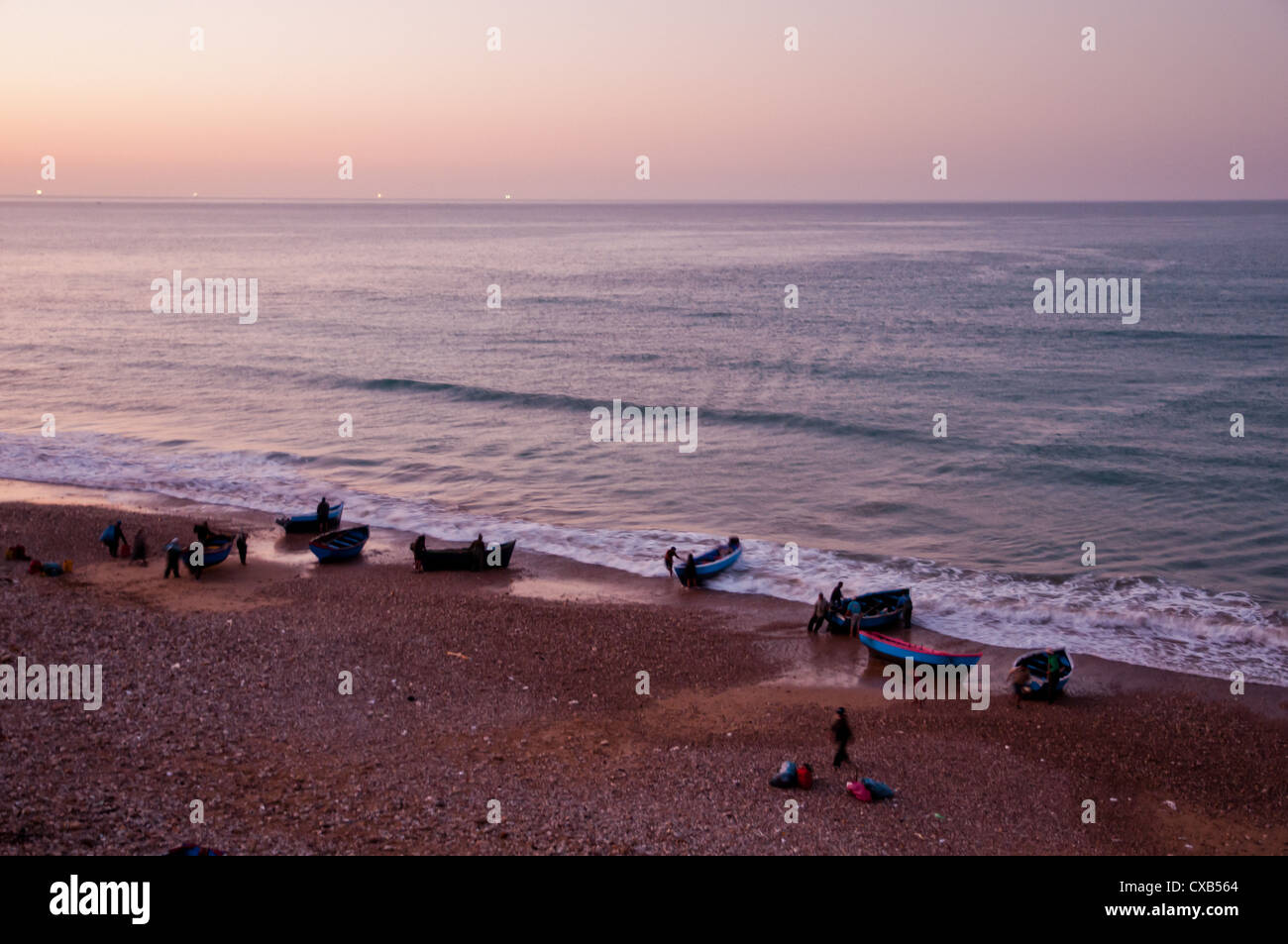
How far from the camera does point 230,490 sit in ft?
106

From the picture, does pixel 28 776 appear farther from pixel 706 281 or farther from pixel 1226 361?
pixel 706 281

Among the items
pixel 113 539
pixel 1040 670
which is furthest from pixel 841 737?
pixel 113 539

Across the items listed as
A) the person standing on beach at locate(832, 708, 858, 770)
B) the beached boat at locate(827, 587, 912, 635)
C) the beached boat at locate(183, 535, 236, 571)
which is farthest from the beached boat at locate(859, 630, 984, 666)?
the beached boat at locate(183, 535, 236, 571)

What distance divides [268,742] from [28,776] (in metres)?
3.31

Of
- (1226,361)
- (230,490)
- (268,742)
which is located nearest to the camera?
(268,742)

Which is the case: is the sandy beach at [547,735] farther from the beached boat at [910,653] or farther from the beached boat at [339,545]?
the beached boat at [339,545]

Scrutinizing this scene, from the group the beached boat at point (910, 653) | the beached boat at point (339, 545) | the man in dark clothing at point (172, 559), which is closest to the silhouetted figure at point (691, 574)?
the beached boat at point (910, 653)

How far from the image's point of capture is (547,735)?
1661cm

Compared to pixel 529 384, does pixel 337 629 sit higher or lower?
lower

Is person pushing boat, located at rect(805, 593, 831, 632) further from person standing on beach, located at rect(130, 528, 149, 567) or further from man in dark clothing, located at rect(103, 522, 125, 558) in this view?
man in dark clothing, located at rect(103, 522, 125, 558)

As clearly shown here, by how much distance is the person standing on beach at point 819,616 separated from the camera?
21750 millimetres

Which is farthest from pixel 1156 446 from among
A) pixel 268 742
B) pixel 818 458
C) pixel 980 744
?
pixel 268 742

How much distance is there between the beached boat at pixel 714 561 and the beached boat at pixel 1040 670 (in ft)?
26.3

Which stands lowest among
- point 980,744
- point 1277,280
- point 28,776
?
point 980,744
